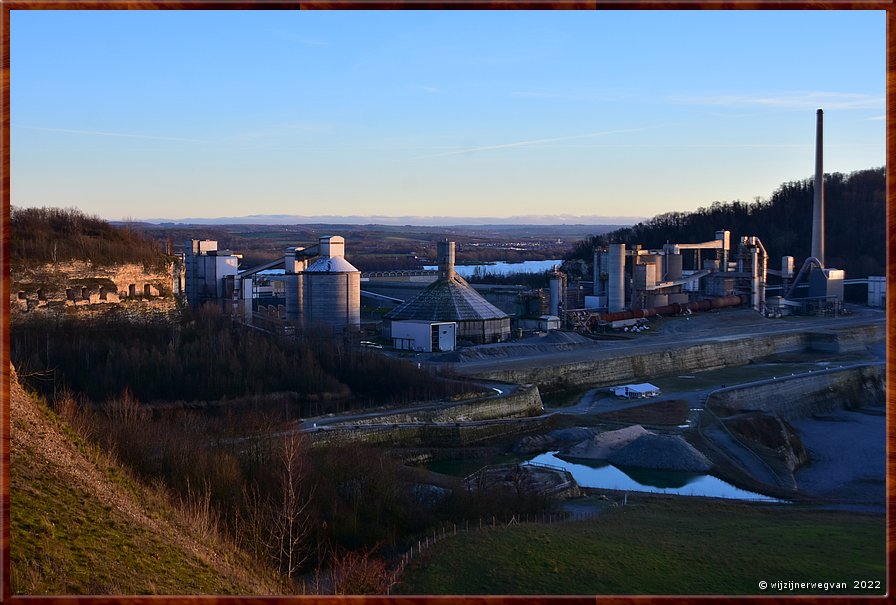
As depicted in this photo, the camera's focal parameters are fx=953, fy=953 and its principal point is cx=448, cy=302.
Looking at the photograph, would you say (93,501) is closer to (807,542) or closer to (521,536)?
(521,536)

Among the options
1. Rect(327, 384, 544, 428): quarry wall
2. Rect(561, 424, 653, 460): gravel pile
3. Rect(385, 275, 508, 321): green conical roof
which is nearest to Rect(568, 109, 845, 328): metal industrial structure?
Rect(385, 275, 508, 321): green conical roof

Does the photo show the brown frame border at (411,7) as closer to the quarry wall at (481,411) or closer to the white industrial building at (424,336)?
the quarry wall at (481,411)

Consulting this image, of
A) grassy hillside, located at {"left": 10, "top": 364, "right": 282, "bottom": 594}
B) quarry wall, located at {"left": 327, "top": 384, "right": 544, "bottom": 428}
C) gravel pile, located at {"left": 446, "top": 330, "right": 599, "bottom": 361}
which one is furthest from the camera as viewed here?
gravel pile, located at {"left": 446, "top": 330, "right": 599, "bottom": 361}

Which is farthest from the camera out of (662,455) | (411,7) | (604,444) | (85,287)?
(85,287)

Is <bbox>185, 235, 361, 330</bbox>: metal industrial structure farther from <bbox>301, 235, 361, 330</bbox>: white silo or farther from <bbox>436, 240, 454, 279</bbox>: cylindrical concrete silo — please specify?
<bbox>436, 240, 454, 279</bbox>: cylindrical concrete silo

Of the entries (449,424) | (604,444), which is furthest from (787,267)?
(449,424)

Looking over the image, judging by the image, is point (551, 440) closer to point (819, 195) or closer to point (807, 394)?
point (807, 394)

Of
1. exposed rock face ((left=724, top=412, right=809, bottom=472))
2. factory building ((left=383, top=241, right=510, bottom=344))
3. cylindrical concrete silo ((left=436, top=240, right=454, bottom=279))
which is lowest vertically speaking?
exposed rock face ((left=724, top=412, right=809, bottom=472))
